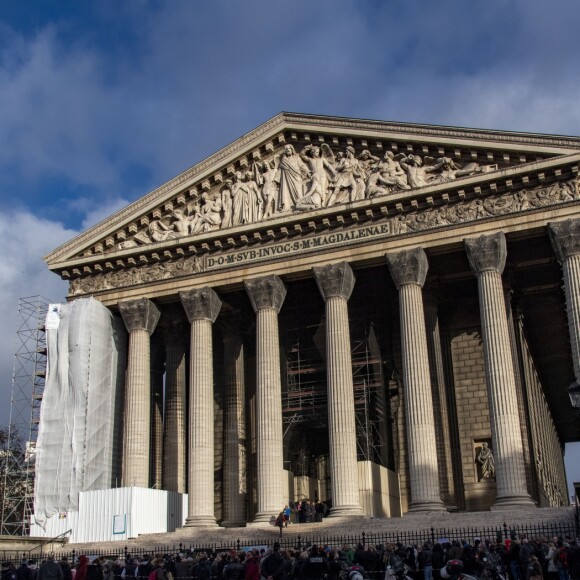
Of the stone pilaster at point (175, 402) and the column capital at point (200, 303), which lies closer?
the column capital at point (200, 303)

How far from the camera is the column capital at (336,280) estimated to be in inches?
1395

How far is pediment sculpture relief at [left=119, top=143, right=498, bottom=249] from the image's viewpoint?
35.1m

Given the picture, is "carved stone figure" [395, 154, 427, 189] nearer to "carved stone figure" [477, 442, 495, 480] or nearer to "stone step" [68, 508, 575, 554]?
"carved stone figure" [477, 442, 495, 480]

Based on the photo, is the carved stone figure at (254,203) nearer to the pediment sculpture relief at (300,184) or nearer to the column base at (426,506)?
the pediment sculpture relief at (300,184)

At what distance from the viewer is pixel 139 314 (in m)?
39.2

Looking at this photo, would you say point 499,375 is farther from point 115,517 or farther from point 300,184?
point 115,517

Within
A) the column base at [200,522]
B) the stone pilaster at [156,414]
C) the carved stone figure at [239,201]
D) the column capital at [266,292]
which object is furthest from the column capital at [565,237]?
the stone pilaster at [156,414]

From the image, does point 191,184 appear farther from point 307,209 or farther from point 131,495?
point 131,495

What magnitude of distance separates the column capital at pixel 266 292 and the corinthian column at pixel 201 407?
232cm

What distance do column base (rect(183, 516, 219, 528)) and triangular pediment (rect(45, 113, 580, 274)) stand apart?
12.2 meters

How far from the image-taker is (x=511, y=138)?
33.1 meters

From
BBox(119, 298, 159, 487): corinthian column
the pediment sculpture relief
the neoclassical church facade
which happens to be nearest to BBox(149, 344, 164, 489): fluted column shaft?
the neoclassical church facade

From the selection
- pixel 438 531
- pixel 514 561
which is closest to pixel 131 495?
pixel 438 531

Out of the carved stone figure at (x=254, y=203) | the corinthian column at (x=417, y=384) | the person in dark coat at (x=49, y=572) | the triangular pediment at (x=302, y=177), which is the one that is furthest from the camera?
the carved stone figure at (x=254, y=203)
